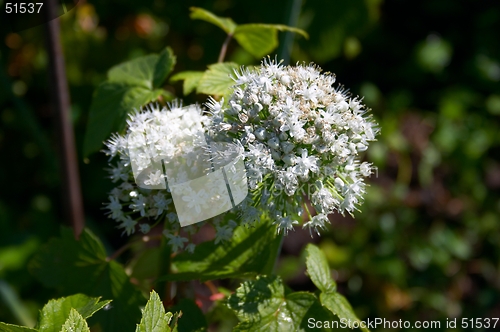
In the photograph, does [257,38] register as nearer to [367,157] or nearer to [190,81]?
[190,81]

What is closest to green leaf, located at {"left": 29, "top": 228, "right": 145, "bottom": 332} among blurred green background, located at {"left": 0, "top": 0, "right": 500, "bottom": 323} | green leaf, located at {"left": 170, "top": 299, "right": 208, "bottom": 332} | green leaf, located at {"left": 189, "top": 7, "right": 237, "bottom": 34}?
green leaf, located at {"left": 170, "top": 299, "right": 208, "bottom": 332}

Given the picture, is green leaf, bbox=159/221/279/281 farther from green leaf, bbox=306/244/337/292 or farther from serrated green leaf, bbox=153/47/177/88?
serrated green leaf, bbox=153/47/177/88

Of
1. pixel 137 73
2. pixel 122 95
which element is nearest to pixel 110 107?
pixel 122 95

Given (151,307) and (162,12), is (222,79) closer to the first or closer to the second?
(151,307)

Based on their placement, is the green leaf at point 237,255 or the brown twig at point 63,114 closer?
the green leaf at point 237,255

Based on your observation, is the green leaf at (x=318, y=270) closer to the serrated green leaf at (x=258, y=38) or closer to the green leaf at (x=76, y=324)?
the green leaf at (x=76, y=324)

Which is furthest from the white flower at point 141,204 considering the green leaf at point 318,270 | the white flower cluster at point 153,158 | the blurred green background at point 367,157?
the blurred green background at point 367,157
